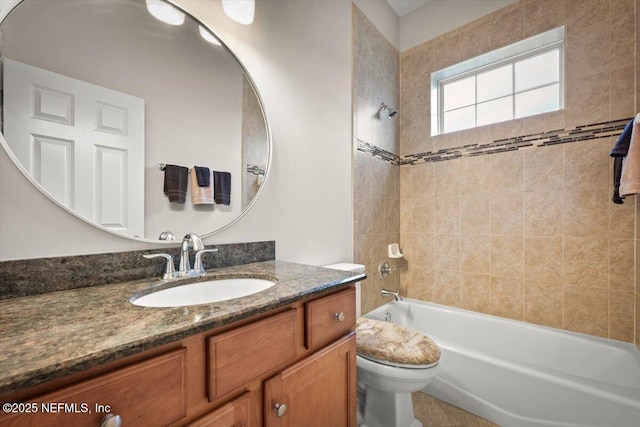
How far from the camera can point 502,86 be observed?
2139 millimetres

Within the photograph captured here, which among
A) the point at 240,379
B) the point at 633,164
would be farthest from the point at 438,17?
the point at 240,379

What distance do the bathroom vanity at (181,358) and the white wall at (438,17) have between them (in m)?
2.38

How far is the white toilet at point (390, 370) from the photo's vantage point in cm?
120

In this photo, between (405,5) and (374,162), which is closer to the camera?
(374,162)

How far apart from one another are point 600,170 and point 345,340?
1938 millimetres

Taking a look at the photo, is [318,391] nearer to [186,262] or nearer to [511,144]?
[186,262]

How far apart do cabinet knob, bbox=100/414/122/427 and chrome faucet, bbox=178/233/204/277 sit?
0.56 meters

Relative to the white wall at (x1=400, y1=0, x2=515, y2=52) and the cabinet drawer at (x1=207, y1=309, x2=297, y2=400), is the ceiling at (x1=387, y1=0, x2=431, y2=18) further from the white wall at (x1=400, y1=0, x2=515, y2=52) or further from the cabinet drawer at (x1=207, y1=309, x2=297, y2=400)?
the cabinet drawer at (x1=207, y1=309, x2=297, y2=400)

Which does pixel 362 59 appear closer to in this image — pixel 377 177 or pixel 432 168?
pixel 377 177

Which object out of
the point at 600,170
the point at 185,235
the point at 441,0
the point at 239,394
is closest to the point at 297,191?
the point at 185,235

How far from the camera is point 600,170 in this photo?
167 centimetres

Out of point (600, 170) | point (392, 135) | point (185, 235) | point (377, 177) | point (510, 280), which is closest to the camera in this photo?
point (185, 235)

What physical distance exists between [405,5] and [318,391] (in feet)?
9.55

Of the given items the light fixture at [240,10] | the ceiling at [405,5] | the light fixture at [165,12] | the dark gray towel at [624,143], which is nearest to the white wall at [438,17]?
the ceiling at [405,5]
